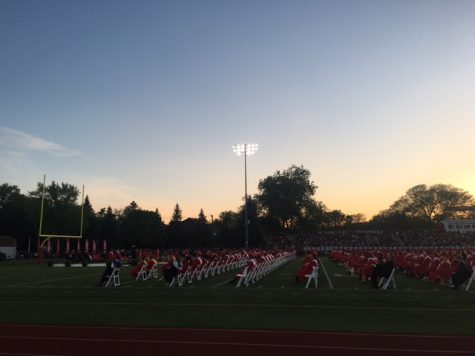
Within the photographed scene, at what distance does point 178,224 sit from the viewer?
93.4 metres

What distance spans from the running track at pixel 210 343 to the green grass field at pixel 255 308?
68 centimetres

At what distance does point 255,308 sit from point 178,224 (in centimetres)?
8278

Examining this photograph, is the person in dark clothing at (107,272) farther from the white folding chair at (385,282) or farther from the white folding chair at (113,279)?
the white folding chair at (385,282)

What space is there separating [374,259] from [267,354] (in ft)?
46.1

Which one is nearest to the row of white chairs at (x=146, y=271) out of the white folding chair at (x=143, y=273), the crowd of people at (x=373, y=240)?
the white folding chair at (x=143, y=273)

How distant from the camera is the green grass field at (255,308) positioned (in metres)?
9.79

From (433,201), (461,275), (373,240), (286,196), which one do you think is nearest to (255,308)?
(461,275)

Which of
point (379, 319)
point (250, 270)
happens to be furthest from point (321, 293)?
point (379, 319)

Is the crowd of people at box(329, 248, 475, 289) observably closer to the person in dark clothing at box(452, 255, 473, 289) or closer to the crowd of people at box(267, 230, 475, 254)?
the person in dark clothing at box(452, 255, 473, 289)

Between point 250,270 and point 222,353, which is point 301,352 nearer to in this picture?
point 222,353

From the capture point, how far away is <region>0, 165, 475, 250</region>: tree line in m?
80.1

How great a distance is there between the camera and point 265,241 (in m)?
75.6

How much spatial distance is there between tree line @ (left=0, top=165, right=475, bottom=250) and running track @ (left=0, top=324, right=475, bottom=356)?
6530 cm

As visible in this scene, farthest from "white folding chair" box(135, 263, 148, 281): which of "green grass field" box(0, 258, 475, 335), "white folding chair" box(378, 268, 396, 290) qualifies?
"white folding chair" box(378, 268, 396, 290)
